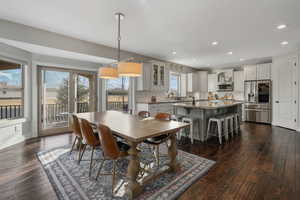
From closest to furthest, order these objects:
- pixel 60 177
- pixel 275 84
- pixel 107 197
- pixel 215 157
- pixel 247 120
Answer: pixel 107 197, pixel 60 177, pixel 215 157, pixel 275 84, pixel 247 120

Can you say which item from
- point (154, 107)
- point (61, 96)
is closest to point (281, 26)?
point (154, 107)

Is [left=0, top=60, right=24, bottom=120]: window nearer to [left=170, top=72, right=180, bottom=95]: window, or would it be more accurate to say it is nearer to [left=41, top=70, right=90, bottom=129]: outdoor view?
[left=41, top=70, right=90, bottom=129]: outdoor view

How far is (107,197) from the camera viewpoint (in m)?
1.69

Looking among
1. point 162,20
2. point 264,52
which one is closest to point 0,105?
point 162,20

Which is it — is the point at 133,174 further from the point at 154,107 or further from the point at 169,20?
the point at 154,107

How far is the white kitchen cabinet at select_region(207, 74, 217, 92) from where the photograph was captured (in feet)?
24.6

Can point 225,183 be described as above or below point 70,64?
below

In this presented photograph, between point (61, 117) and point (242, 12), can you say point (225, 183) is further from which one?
point (61, 117)

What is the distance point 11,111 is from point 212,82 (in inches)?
311

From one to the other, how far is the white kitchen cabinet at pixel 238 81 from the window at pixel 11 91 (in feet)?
26.4

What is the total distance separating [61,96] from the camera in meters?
4.44

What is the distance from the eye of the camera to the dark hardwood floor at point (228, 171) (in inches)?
70.0

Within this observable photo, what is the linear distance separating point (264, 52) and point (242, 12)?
335 centimetres

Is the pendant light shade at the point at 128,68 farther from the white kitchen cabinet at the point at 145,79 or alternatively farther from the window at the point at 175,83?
the window at the point at 175,83
